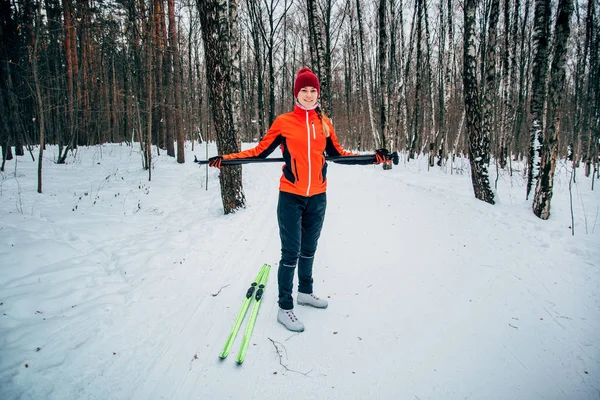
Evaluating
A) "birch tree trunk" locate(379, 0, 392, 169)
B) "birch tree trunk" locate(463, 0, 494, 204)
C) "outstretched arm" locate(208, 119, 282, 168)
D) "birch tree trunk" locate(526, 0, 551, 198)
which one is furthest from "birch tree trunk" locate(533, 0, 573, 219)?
"birch tree trunk" locate(379, 0, 392, 169)

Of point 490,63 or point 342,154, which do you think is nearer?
point 342,154

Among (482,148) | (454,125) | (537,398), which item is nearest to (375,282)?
(537,398)

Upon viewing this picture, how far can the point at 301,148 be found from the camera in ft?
8.33

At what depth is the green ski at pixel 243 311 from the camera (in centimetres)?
227

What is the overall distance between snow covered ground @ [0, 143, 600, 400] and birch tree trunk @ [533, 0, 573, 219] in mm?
501

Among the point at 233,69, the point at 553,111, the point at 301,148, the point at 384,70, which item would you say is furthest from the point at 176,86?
the point at 553,111

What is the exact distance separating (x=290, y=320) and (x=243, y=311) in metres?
0.49

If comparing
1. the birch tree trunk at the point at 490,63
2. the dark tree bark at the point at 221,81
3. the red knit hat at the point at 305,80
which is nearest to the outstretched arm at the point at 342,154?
the red knit hat at the point at 305,80

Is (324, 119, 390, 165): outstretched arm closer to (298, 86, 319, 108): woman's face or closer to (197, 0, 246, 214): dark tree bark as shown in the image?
(298, 86, 319, 108): woman's face

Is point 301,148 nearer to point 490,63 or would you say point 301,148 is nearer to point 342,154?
point 342,154

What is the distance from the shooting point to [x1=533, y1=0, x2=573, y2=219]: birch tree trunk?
4.94 meters

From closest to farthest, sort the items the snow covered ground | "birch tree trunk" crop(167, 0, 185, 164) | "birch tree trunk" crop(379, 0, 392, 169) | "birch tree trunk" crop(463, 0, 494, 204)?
the snow covered ground, "birch tree trunk" crop(463, 0, 494, 204), "birch tree trunk" crop(379, 0, 392, 169), "birch tree trunk" crop(167, 0, 185, 164)

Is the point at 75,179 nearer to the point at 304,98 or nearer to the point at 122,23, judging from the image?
the point at 122,23

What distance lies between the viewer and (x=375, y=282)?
341 centimetres
